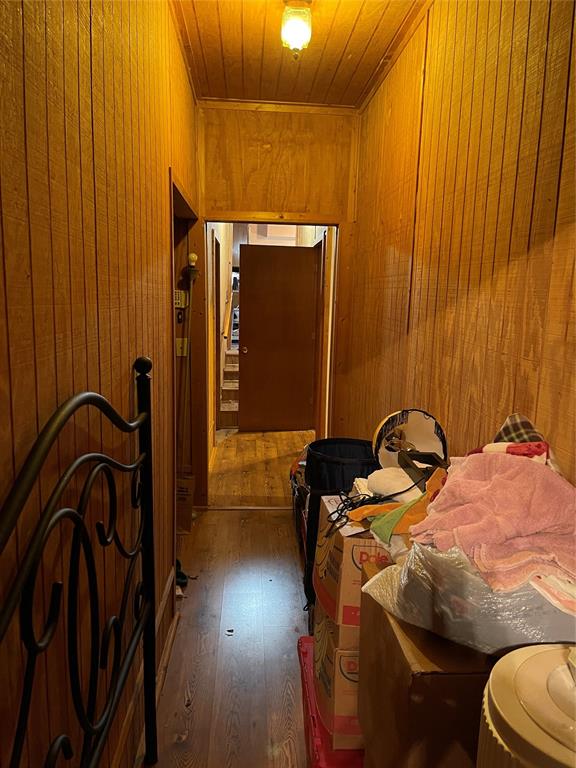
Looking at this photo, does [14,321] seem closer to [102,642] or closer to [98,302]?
[98,302]

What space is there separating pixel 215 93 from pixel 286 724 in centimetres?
335

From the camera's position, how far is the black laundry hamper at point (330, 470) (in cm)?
208

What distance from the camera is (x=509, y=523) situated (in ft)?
Answer: 2.97

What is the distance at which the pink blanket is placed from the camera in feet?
2.80

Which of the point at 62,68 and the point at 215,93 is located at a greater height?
the point at 215,93

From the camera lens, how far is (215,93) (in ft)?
10.5

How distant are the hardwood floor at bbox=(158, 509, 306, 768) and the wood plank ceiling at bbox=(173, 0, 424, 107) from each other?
108 inches

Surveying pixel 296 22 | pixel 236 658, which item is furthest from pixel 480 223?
pixel 236 658

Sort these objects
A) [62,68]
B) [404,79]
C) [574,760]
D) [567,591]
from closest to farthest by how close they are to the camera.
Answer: [574,760]
[567,591]
[62,68]
[404,79]

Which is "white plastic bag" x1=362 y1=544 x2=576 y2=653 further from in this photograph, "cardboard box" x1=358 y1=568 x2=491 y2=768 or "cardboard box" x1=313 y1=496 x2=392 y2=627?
"cardboard box" x1=313 y1=496 x2=392 y2=627

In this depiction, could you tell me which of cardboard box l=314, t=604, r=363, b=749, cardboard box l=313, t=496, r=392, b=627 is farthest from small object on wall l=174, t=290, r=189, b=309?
cardboard box l=314, t=604, r=363, b=749

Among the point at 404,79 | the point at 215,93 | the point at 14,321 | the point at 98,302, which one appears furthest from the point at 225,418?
the point at 14,321

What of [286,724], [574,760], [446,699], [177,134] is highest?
[177,134]

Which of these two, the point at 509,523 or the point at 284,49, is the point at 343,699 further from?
the point at 284,49
